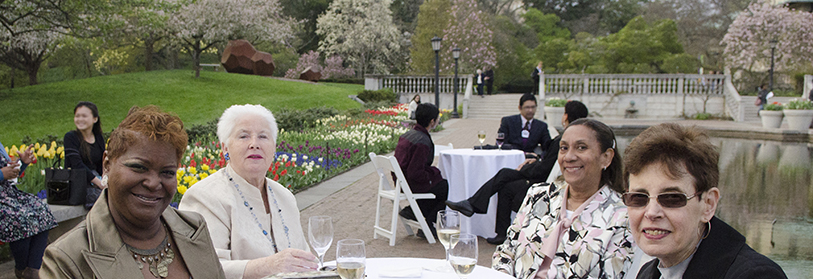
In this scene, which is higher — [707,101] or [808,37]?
[808,37]

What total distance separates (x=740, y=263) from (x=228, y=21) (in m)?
30.7

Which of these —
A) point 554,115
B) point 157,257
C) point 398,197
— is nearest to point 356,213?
point 398,197

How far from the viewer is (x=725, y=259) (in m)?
1.73

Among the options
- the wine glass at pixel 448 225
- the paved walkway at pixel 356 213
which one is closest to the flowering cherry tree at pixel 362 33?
the paved walkway at pixel 356 213

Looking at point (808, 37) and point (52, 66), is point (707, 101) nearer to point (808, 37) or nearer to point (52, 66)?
point (808, 37)

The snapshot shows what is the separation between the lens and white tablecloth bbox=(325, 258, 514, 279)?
247 centimetres

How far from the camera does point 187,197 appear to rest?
2777 millimetres

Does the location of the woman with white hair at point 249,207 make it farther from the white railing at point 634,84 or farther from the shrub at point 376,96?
the white railing at point 634,84

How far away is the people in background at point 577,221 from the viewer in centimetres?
296

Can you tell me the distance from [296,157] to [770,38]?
37.1 metres

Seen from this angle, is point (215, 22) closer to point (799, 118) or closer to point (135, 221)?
point (799, 118)

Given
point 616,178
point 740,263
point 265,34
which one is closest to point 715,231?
point 740,263

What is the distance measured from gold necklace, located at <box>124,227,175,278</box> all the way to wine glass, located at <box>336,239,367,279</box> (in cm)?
58

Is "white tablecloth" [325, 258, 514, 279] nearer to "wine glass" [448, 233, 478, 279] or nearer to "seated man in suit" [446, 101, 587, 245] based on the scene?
"wine glass" [448, 233, 478, 279]
